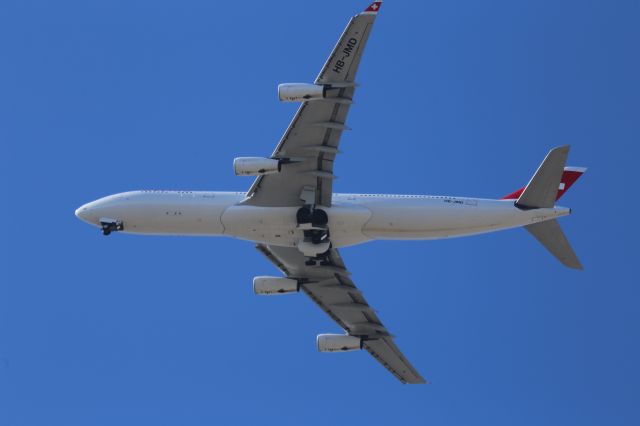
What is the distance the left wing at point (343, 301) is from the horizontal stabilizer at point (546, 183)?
38.9 feet

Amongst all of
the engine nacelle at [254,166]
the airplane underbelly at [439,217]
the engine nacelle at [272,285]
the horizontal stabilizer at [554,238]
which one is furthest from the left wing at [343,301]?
the horizontal stabilizer at [554,238]

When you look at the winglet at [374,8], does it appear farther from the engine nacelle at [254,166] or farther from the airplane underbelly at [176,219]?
the airplane underbelly at [176,219]

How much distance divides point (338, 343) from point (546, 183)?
17.5 meters

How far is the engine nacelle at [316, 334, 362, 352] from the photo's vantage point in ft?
221

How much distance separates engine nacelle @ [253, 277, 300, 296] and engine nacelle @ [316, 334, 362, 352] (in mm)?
4831

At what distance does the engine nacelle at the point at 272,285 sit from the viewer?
210 feet

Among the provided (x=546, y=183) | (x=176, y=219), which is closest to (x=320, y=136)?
(x=176, y=219)

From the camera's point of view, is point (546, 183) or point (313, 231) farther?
point (313, 231)

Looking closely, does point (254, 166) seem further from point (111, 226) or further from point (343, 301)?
point (343, 301)

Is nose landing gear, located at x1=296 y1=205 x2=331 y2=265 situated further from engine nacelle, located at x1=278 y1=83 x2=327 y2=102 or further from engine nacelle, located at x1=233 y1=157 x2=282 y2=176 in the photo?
engine nacelle, located at x1=278 y1=83 x2=327 y2=102

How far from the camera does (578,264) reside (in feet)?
192

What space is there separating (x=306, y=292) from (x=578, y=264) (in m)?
16.4

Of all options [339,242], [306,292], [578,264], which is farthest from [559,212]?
[306,292]

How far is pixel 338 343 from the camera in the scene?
67312 mm
